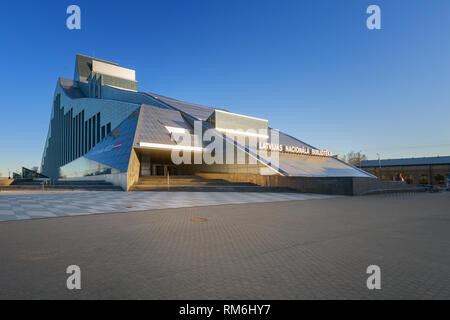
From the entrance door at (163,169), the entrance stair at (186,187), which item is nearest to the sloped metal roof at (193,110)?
the entrance door at (163,169)

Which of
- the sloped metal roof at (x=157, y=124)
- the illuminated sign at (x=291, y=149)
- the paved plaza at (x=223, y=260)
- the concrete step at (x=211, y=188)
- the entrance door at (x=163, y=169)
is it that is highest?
the sloped metal roof at (x=157, y=124)

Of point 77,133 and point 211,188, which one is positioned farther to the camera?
point 77,133

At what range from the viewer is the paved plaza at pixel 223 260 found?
312 cm

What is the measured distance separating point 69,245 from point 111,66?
86807 mm

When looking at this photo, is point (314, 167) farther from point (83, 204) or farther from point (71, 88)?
point (71, 88)

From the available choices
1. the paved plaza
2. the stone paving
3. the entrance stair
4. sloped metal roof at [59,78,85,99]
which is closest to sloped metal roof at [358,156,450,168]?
the entrance stair

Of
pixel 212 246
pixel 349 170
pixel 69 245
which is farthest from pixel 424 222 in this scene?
pixel 349 170

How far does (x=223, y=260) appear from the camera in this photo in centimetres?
434

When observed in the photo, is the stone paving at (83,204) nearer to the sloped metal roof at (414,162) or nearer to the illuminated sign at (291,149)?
the illuminated sign at (291,149)

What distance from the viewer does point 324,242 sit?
18.5ft

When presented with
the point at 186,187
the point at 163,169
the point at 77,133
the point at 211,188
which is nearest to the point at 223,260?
the point at 211,188

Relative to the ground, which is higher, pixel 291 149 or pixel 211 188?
pixel 291 149

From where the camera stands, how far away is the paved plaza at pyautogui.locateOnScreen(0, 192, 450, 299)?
3.12m
